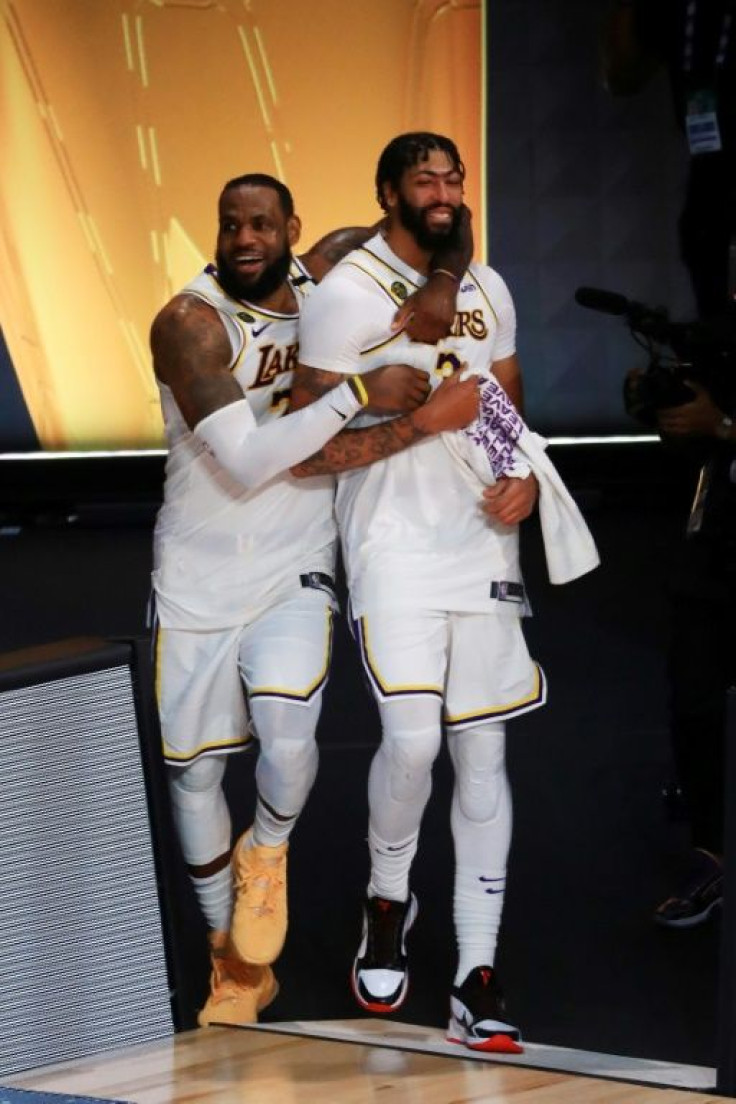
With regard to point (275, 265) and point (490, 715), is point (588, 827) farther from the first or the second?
point (275, 265)

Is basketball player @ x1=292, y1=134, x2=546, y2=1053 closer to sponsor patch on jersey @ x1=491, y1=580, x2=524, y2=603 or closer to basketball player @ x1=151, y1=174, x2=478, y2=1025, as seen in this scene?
sponsor patch on jersey @ x1=491, y1=580, x2=524, y2=603

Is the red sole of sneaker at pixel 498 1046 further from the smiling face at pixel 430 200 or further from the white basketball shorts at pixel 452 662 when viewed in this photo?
the smiling face at pixel 430 200

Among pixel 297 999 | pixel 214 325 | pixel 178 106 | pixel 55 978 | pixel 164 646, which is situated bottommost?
pixel 297 999

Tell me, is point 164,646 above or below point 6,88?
below

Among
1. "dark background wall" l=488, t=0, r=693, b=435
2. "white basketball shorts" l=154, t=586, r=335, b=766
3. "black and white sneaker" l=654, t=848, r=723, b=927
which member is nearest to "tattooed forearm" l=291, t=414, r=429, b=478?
"white basketball shorts" l=154, t=586, r=335, b=766

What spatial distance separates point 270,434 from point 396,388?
287 millimetres

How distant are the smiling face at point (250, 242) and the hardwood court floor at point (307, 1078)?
1.58 meters

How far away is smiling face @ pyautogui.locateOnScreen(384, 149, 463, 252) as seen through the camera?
4168 mm

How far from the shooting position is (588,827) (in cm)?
553

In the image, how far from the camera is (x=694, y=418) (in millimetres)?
4809

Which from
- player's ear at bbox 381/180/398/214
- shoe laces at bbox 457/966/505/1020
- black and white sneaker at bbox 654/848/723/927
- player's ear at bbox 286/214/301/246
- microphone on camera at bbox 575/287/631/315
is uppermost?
player's ear at bbox 381/180/398/214

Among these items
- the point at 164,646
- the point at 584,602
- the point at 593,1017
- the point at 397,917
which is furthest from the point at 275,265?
the point at 584,602

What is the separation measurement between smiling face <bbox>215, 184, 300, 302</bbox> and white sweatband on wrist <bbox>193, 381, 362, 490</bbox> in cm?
32

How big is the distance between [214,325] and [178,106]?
5.23 m
